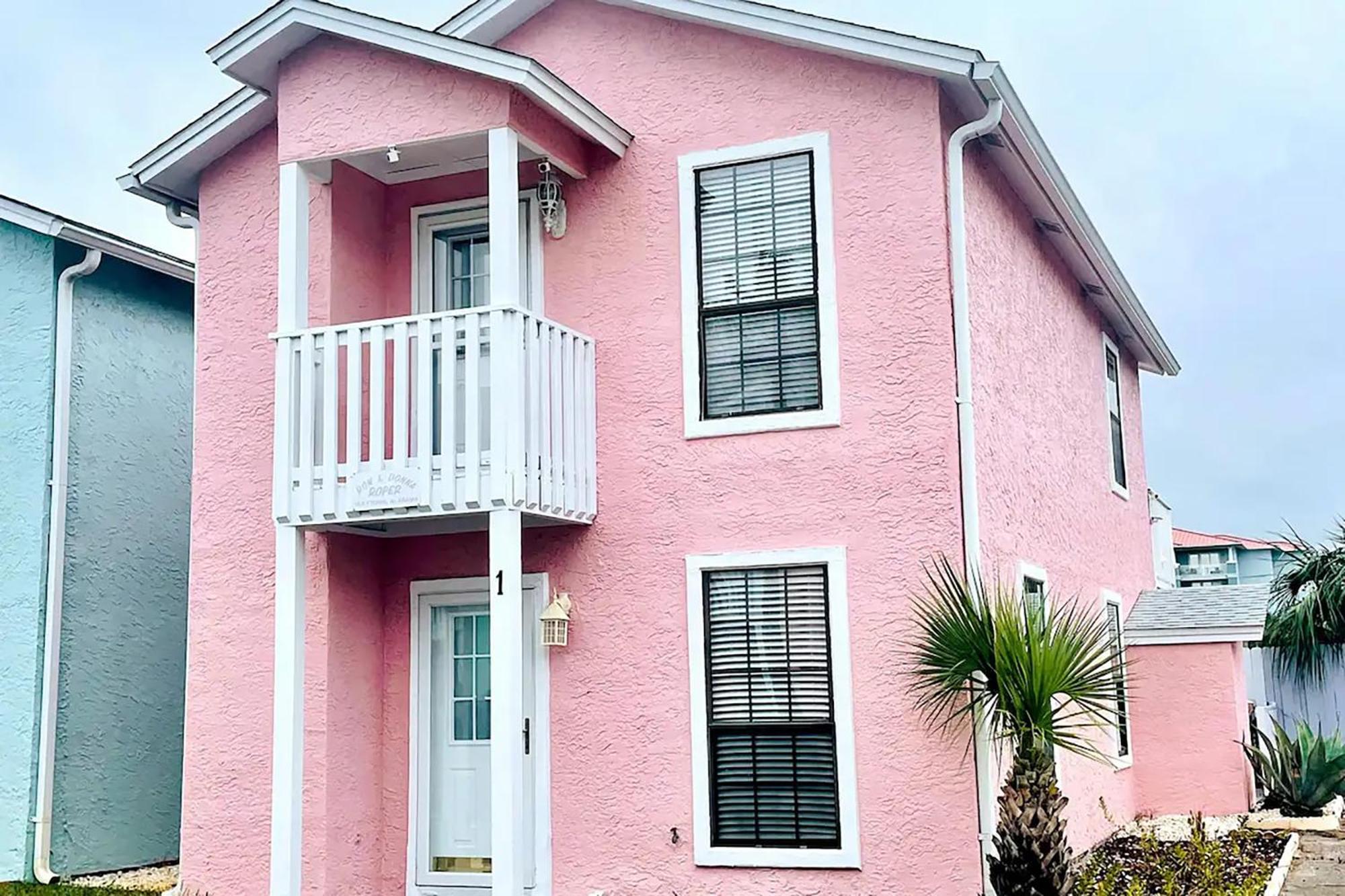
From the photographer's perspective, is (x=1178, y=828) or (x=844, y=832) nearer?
(x=844, y=832)

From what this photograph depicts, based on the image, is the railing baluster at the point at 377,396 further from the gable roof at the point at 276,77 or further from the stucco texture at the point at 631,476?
the gable roof at the point at 276,77

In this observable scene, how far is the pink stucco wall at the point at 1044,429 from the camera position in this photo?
1073 cm

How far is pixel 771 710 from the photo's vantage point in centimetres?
995

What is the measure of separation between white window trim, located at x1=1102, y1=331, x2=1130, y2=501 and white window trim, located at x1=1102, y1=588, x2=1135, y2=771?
4.20 ft

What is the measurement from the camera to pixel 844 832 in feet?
31.7

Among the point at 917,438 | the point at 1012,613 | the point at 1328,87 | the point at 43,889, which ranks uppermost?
the point at 1328,87

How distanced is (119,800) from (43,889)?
1386 mm

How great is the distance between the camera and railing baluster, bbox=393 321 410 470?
9836 mm

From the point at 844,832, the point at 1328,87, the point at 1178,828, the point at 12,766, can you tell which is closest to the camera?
the point at 844,832

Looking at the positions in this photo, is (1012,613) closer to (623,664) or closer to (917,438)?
(917,438)

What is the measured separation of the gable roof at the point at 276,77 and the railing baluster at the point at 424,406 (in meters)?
1.75

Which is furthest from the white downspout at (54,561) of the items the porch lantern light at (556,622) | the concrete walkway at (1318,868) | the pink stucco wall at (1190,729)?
the pink stucco wall at (1190,729)

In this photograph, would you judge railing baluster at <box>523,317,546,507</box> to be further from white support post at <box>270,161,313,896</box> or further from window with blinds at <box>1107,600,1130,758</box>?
window with blinds at <box>1107,600,1130,758</box>

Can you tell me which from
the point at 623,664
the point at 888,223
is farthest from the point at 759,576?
the point at 888,223
